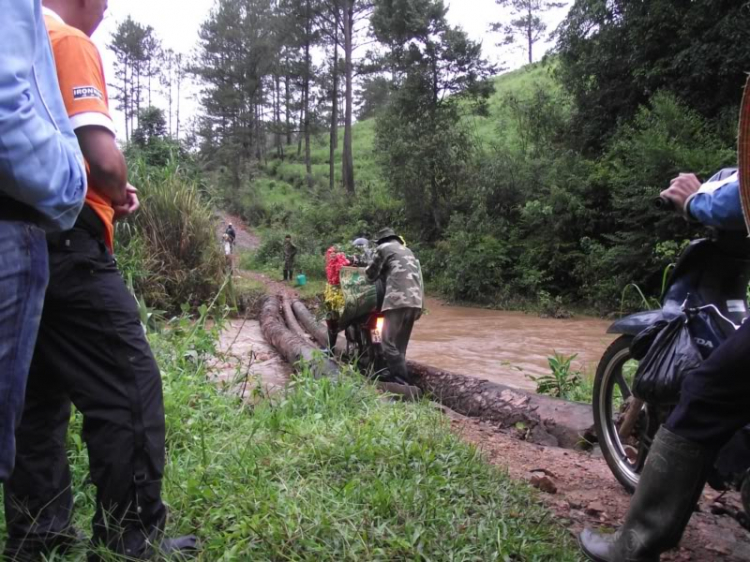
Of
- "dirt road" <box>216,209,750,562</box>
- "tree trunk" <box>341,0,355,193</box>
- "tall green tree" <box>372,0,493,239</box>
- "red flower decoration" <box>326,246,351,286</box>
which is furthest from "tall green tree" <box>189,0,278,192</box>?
"dirt road" <box>216,209,750,562</box>

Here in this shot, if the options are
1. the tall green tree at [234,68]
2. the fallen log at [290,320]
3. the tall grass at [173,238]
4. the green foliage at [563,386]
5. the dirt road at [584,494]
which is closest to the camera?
the dirt road at [584,494]

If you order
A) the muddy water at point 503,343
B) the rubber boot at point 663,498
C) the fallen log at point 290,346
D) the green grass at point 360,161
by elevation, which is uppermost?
the green grass at point 360,161

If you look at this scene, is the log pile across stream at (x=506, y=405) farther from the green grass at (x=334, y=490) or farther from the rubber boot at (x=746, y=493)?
the rubber boot at (x=746, y=493)

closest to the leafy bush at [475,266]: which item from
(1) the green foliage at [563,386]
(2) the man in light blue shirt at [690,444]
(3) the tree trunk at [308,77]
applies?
(1) the green foliage at [563,386]

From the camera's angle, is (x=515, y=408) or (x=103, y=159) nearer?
(x=103, y=159)

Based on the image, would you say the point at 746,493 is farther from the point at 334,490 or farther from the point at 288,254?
the point at 288,254

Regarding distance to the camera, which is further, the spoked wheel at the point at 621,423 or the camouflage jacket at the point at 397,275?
the camouflage jacket at the point at 397,275

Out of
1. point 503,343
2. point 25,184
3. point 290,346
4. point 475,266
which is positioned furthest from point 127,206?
point 475,266

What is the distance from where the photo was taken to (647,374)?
216 cm

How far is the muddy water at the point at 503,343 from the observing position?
7660 millimetres

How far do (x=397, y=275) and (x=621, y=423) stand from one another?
3.58 m

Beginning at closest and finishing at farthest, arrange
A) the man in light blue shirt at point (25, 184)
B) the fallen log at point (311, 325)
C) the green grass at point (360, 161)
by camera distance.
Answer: the man in light blue shirt at point (25, 184) < the fallen log at point (311, 325) < the green grass at point (360, 161)

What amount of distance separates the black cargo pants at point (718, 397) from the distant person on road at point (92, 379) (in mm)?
1621

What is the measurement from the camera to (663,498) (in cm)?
179
